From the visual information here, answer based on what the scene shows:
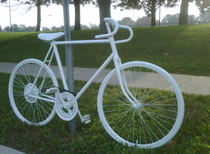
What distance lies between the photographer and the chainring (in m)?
2.81

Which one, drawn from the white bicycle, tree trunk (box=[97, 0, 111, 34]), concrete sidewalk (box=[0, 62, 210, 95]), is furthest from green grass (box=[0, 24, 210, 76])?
the white bicycle

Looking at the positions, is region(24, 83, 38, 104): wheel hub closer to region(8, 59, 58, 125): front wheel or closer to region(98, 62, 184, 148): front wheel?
region(8, 59, 58, 125): front wheel

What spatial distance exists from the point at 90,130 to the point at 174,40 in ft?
23.7

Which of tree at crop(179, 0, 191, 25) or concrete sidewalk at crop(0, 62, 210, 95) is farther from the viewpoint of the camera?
tree at crop(179, 0, 191, 25)

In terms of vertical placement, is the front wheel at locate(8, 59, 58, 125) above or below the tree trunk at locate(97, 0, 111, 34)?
below

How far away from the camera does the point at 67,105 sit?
285 centimetres

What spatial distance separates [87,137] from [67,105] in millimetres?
446

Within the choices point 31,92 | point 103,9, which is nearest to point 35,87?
point 31,92

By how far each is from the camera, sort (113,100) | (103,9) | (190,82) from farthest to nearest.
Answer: (103,9) < (190,82) < (113,100)

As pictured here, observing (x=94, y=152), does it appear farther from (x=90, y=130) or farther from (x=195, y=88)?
(x=195, y=88)

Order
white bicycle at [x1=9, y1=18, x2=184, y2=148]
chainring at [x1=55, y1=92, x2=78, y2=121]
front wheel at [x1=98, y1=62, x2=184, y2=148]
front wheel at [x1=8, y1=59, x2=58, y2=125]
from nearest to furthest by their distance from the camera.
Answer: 1. front wheel at [x1=98, y1=62, x2=184, y2=148]
2. white bicycle at [x1=9, y1=18, x2=184, y2=148]
3. chainring at [x1=55, y1=92, x2=78, y2=121]
4. front wheel at [x1=8, y1=59, x2=58, y2=125]

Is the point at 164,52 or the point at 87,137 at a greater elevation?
the point at 164,52

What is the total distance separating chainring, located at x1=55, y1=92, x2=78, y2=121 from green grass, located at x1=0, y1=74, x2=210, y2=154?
0.28 metres

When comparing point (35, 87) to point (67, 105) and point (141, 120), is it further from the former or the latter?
point (141, 120)
